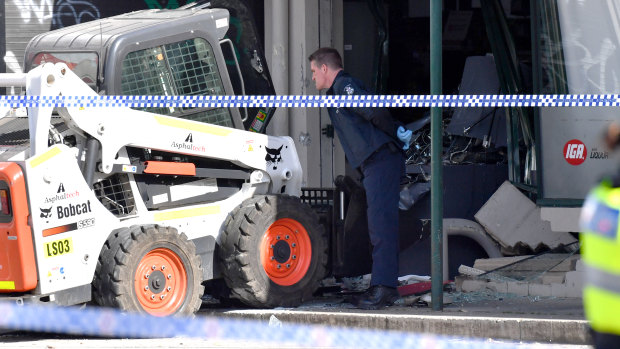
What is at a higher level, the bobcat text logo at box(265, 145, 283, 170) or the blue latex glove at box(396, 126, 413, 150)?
the blue latex glove at box(396, 126, 413, 150)

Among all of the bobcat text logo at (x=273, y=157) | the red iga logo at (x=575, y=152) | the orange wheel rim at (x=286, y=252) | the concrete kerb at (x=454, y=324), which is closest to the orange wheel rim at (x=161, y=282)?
the concrete kerb at (x=454, y=324)

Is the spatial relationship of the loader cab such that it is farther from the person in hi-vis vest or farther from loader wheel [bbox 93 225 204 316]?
the person in hi-vis vest

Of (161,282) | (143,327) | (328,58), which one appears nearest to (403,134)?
(328,58)

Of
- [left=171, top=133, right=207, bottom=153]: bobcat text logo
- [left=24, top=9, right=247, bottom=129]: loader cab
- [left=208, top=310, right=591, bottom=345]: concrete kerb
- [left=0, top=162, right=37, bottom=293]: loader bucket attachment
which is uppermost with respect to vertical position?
[left=24, top=9, right=247, bottom=129]: loader cab

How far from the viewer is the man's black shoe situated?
934 cm

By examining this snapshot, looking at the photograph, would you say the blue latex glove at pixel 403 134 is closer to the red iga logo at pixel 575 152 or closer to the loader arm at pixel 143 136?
the loader arm at pixel 143 136

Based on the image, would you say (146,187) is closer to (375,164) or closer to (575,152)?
(375,164)

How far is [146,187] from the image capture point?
8680 mm

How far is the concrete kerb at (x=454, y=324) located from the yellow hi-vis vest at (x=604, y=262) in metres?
4.05

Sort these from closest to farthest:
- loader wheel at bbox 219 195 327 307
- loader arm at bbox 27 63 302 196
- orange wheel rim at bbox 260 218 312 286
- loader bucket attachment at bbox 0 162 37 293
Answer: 1. loader bucket attachment at bbox 0 162 37 293
2. loader arm at bbox 27 63 302 196
3. loader wheel at bbox 219 195 327 307
4. orange wheel rim at bbox 260 218 312 286

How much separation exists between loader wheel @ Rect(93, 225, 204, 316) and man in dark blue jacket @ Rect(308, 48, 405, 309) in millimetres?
1507

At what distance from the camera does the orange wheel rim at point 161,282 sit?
8375mm

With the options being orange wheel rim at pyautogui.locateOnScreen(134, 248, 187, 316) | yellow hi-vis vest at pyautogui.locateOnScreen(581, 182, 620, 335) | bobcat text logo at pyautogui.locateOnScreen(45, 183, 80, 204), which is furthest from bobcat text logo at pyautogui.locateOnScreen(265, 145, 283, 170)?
yellow hi-vis vest at pyautogui.locateOnScreen(581, 182, 620, 335)

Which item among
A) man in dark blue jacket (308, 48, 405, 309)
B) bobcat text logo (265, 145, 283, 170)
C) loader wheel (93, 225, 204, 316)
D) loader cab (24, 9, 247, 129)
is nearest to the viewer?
loader wheel (93, 225, 204, 316)
